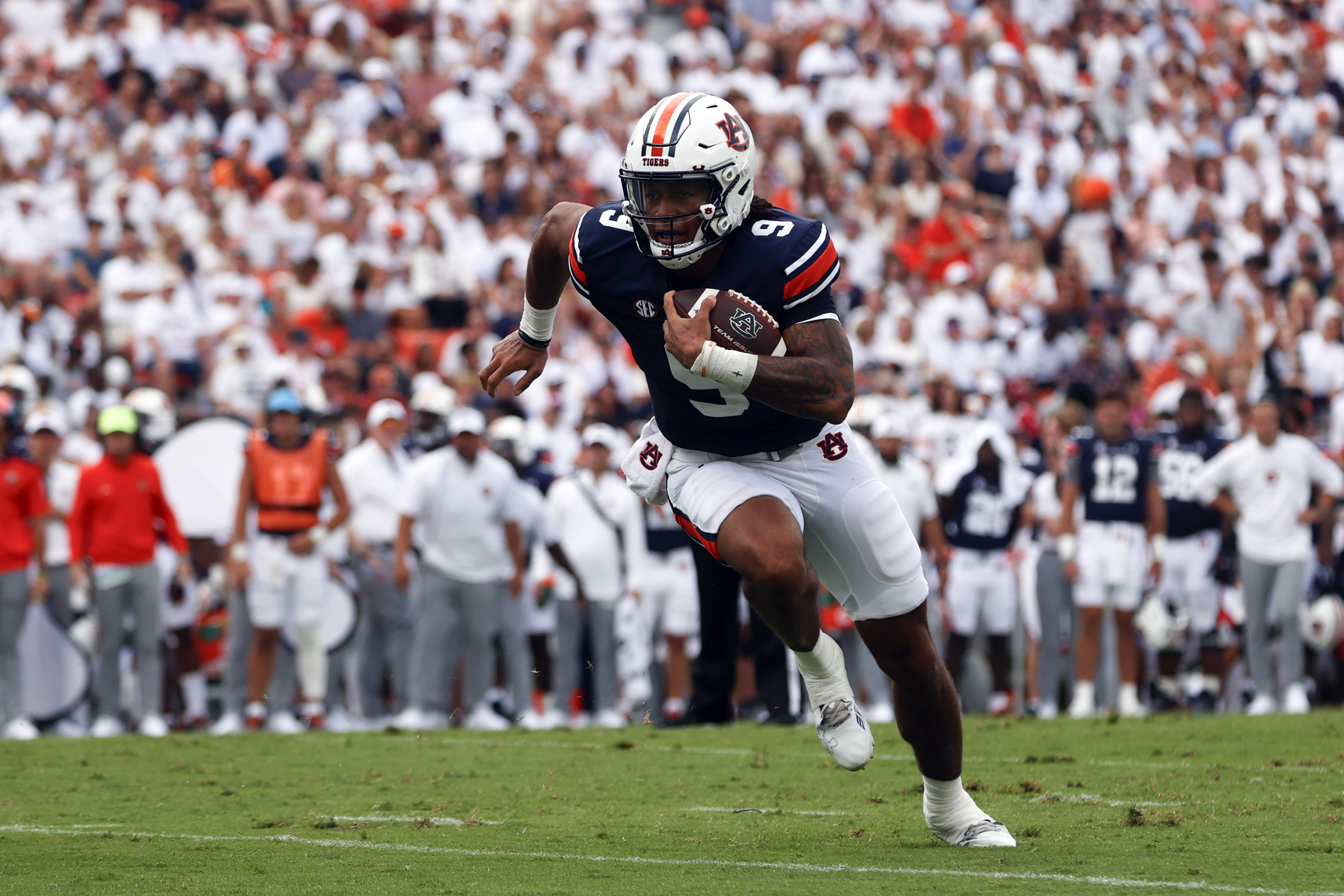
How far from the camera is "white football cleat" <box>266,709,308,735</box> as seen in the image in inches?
424

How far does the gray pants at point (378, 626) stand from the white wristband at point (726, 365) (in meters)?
7.11

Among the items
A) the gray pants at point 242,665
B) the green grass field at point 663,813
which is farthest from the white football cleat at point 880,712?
the gray pants at point 242,665

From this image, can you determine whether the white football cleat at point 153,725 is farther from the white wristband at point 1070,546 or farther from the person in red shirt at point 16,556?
the white wristband at point 1070,546

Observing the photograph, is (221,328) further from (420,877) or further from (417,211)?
(420,877)

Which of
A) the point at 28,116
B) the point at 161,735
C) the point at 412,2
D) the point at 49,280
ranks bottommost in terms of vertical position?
the point at 161,735

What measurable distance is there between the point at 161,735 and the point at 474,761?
2336 millimetres

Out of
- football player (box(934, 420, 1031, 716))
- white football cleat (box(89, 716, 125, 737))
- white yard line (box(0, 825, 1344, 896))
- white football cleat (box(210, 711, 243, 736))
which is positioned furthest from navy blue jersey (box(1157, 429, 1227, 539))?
white yard line (box(0, 825, 1344, 896))

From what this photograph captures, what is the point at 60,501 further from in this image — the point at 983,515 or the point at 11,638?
the point at 983,515

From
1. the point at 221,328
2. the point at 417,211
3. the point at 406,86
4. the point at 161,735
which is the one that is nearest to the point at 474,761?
the point at 161,735

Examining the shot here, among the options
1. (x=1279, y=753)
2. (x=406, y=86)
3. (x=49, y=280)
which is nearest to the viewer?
(x=1279, y=753)

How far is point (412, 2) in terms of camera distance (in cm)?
1944

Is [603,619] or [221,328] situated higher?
[221,328]

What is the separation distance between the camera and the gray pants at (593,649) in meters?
11.7

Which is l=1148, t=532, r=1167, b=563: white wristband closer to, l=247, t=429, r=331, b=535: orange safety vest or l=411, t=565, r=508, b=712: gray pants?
l=411, t=565, r=508, b=712: gray pants
